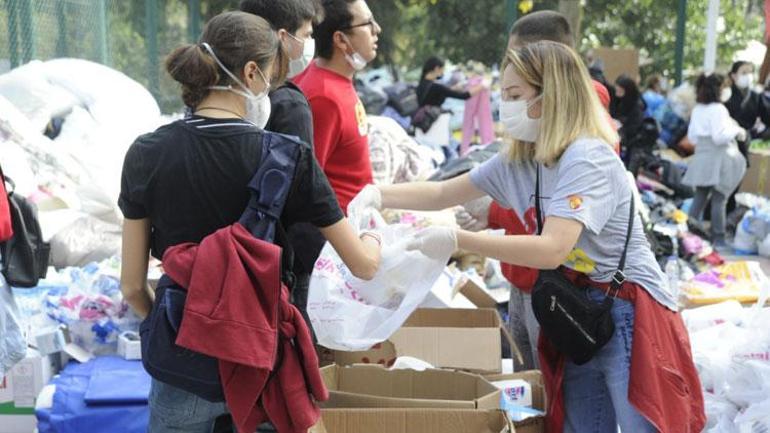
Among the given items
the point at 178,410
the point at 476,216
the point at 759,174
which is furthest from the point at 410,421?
the point at 759,174

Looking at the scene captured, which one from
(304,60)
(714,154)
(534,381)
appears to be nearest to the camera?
(534,381)

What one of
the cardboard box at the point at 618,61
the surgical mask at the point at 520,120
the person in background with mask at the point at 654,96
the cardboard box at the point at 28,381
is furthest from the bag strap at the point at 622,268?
the cardboard box at the point at 618,61

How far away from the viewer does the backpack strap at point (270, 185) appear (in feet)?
7.27

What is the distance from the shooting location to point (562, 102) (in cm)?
273

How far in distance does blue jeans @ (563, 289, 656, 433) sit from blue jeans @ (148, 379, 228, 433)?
1084mm

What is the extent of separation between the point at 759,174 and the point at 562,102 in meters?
9.25

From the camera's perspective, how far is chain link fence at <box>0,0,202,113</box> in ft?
22.0

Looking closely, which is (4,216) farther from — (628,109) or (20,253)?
(628,109)

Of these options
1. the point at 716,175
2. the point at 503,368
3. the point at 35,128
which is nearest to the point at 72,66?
the point at 35,128

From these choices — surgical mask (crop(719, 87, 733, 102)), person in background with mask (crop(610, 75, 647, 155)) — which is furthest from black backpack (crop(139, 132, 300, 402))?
surgical mask (crop(719, 87, 733, 102))

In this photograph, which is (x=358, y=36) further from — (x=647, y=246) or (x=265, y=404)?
(x=265, y=404)

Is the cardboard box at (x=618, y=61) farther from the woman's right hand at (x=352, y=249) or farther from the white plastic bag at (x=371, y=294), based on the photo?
the woman's right hand at (x=352, y=249)

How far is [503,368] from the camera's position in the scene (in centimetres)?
395

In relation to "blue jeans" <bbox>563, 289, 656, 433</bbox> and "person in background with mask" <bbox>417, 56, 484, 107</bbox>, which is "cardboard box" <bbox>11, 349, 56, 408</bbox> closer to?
"blue jeans" <bbox>563, 289, 656, 433</bbox>
